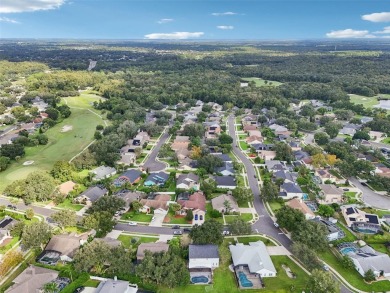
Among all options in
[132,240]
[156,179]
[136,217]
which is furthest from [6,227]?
[156,179]

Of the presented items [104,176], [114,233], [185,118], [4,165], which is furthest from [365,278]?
[185,118]

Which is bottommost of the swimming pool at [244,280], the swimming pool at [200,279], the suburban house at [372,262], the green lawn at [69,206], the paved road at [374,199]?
the green lawn at [69,206]

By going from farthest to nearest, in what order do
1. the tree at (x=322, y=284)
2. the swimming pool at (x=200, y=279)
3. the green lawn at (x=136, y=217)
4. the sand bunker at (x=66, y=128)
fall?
the sand bunker at (x=66, y=128), the green lawn at (x=136, y=217), the swimming pool at (x=200, y=279), the tree at (x=322, y=284)

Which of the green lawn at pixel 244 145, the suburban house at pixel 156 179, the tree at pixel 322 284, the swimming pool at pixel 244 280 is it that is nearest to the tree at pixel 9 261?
the suburban house at pixel 156 179

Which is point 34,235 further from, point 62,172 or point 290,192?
point 290,192

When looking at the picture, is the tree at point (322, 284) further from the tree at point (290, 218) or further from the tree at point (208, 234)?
the tree at point (208, 234)

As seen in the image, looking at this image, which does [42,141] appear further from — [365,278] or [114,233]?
[365,278]

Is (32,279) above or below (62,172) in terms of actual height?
below
